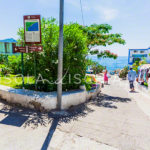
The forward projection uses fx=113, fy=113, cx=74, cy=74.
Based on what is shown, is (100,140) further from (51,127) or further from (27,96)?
(27,96)

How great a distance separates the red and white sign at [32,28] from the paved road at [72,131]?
285 centimetres

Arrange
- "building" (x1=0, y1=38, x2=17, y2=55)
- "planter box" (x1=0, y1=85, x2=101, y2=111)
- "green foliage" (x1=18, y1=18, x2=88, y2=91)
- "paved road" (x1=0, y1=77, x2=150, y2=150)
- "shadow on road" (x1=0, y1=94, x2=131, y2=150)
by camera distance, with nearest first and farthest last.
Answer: "paved road" (x1=0, y1=77, x2=150, y2=150) < "shadow on road" (x1=0, y1=94, x2=131, y2=150) < "planter box" (x1=0, y1=85, x2=101, y2=111) < "green foliage" (x1=18, y1=18, x2=88, y2=91) < "building" (x1=0, y1=38, x2=17, y2=55)

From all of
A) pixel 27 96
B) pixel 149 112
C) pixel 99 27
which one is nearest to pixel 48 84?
pixel 27 96

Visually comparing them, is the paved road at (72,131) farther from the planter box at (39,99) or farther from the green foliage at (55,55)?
the green foliage at (55,55)

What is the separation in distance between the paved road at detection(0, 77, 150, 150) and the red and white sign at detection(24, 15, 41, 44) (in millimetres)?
2855

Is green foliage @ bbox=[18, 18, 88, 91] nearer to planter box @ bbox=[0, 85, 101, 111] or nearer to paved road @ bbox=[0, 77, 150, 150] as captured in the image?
planter box @ bbox=[0, 85, 101, 111]

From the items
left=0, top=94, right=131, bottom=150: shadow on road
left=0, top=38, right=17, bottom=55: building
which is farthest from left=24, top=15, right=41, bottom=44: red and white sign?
left=0, top=38, right=17, bottom=55: building

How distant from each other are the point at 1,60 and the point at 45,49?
548 inches

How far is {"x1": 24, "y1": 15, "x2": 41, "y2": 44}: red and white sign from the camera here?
4.44m

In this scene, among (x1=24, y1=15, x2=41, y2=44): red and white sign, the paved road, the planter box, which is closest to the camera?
the paved road

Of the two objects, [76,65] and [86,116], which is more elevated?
[76,65]

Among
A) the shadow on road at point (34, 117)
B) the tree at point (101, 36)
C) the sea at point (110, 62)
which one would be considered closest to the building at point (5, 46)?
the sea at point (110, 62)

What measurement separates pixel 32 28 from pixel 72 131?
4067 mm

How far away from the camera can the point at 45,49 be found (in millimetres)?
5074
